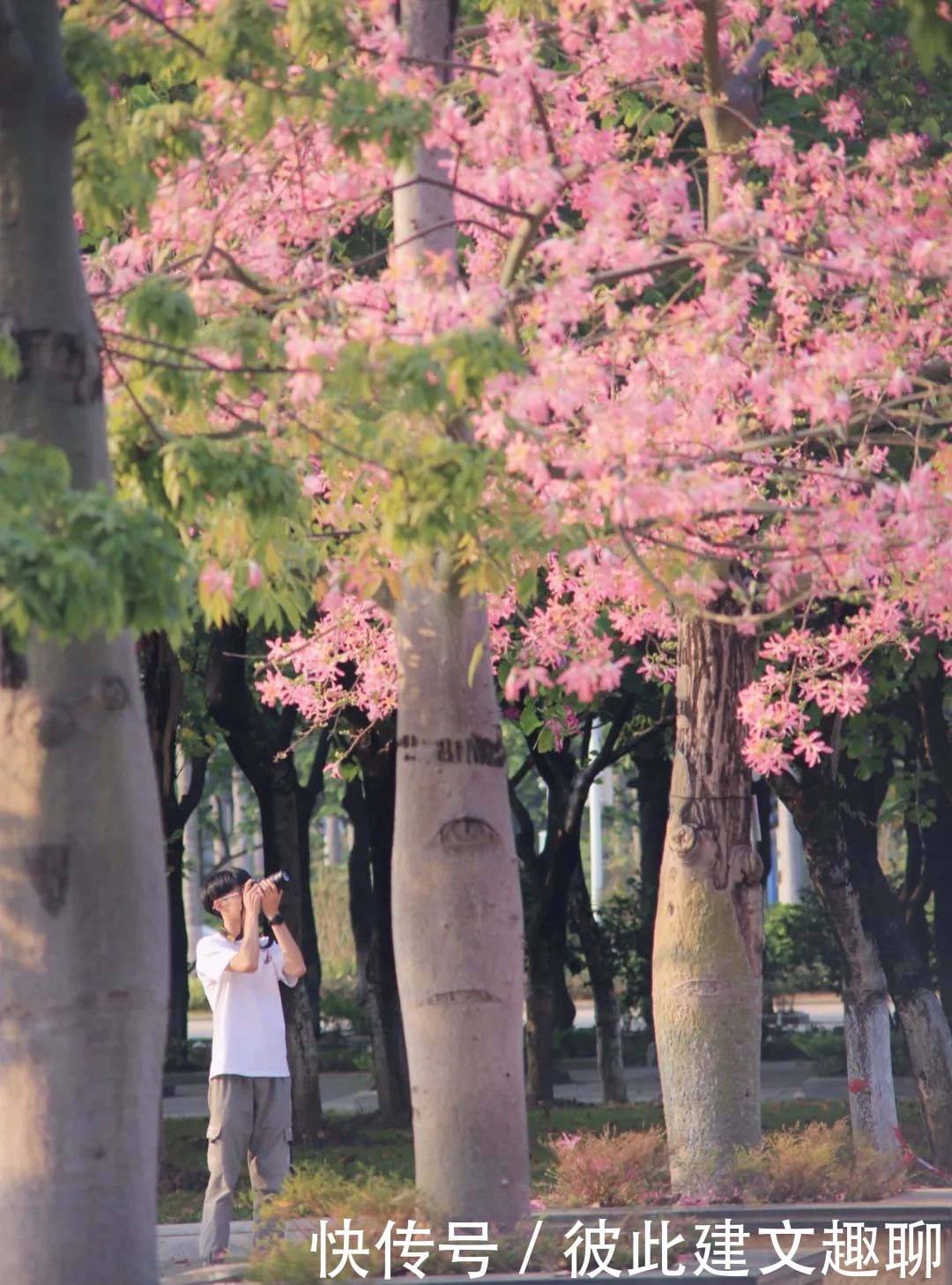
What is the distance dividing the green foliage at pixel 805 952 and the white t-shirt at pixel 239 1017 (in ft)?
74.5

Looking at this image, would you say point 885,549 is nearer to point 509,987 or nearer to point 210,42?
point 509,987

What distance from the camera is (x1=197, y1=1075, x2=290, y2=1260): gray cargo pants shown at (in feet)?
33.1

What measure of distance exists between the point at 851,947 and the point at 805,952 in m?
19.6

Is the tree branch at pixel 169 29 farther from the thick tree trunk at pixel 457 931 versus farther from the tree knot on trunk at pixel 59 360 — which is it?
the thick tree trunk at pixel 457 931

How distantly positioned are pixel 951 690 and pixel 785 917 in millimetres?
20251

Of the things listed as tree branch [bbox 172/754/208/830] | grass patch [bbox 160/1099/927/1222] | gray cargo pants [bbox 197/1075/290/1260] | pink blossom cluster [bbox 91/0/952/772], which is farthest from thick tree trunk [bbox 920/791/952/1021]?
gray cargo pants [bbox 197/1075/290/1260]

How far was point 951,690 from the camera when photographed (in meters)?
16.7

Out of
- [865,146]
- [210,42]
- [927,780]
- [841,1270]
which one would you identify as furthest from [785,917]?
[210,42]

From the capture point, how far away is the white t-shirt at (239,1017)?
1029 centimetres

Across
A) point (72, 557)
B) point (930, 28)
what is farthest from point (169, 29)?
point (930, 28)

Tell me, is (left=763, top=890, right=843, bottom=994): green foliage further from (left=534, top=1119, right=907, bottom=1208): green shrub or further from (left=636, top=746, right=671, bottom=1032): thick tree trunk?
(left=534, top=1119, right=907, bottom=1208): green shrub

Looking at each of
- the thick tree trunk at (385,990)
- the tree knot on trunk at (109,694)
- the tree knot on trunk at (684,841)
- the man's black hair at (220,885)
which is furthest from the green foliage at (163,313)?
the thick tree trunk at (385,990)

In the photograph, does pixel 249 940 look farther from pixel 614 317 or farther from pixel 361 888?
pixel 361 888

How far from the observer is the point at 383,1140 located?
18.8 meters
